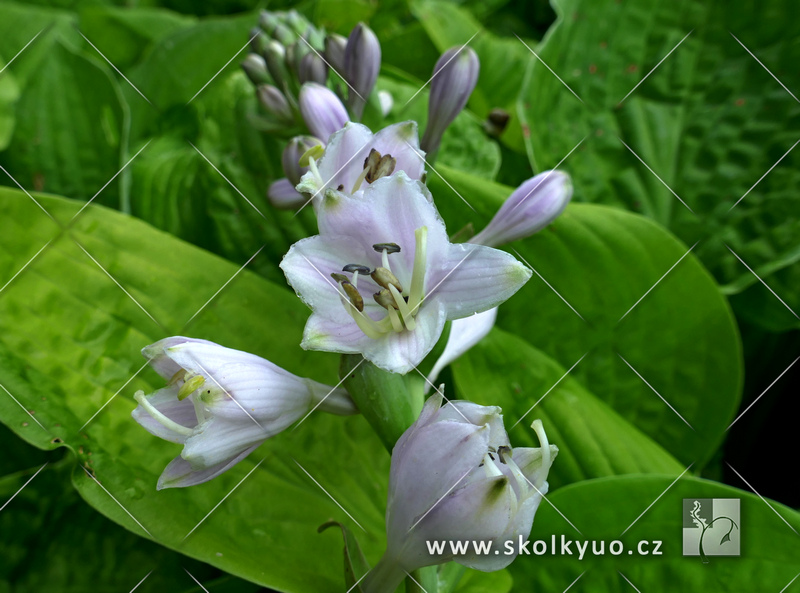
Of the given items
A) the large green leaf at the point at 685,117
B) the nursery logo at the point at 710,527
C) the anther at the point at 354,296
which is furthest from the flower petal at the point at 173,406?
the large green leaf at the point at 685,117

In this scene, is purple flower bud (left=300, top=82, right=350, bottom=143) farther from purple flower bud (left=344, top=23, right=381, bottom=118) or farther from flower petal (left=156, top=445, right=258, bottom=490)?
flower petal (left=156, top=445, right=258, bottom=490)

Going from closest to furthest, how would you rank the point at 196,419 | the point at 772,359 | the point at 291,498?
the point at 196,419
the point at 291,498
the point at 772,359

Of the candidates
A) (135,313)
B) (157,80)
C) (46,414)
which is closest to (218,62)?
(157,80)

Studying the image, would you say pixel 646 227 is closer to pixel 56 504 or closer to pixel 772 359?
pixel 772 359

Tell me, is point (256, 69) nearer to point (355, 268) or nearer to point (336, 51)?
point (336, 51)

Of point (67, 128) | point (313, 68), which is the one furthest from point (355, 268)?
point (67, 128)

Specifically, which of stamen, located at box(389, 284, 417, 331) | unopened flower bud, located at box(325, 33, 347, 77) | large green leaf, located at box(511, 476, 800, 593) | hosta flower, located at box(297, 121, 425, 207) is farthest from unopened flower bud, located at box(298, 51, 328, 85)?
large green leaf, located at box(511, 476, 800, 593)
